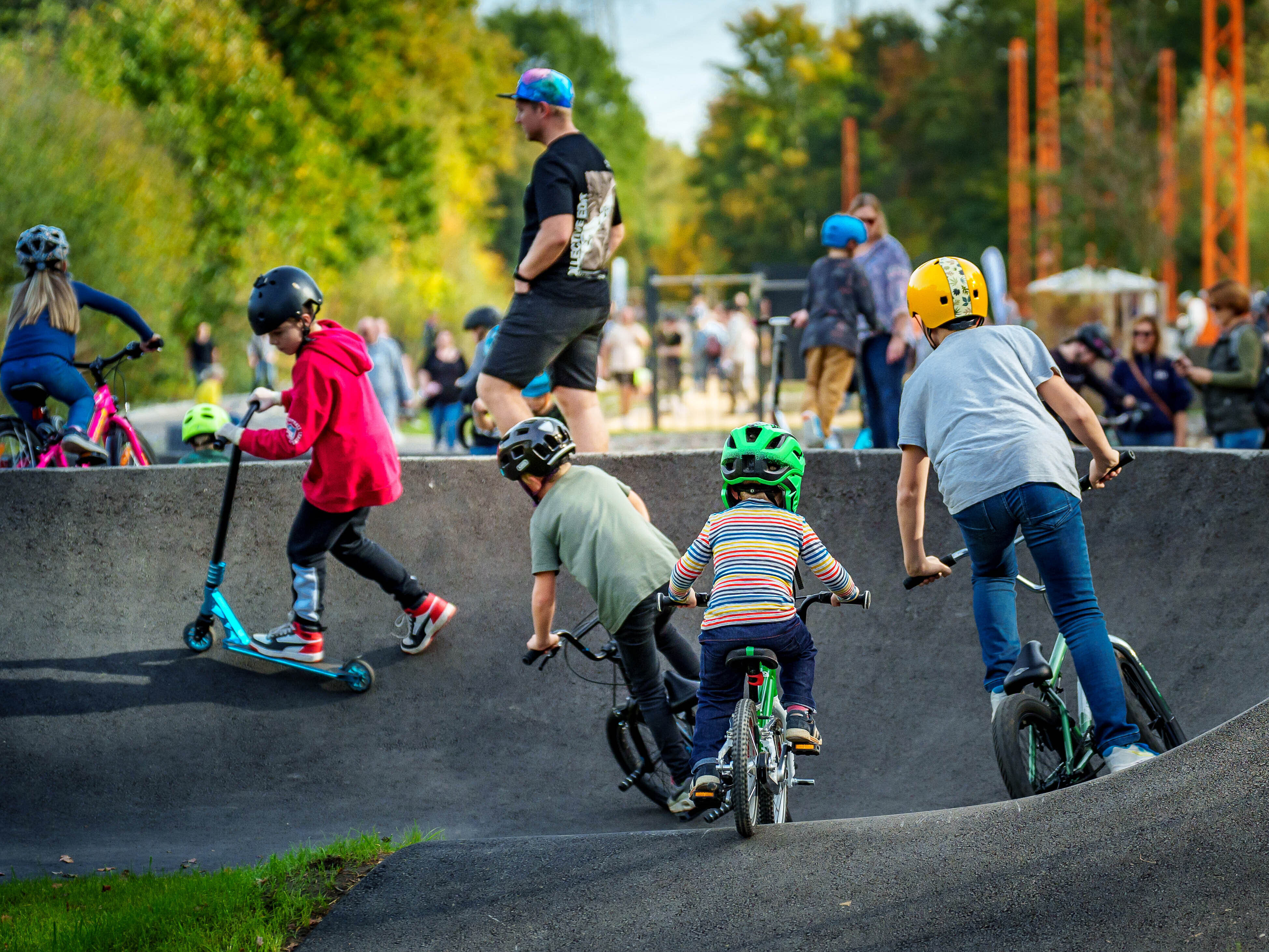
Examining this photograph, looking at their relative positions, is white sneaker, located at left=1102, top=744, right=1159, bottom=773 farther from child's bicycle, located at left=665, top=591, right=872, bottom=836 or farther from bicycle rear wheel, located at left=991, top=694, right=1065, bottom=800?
child's bicycle, located at left=665, top=591, right=872, bottom=836

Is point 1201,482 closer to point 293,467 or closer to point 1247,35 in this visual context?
point 293,467

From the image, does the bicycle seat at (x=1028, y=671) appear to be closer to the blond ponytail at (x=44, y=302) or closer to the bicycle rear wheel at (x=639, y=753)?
the bicycle rear wheel at (x=639, y=753)

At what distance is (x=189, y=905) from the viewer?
14.9 feet

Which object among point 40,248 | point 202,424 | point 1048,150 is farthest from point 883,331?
point 1048,150

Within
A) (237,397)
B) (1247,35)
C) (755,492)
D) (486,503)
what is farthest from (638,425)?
(1247,35)

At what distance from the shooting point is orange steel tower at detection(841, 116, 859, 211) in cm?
6944

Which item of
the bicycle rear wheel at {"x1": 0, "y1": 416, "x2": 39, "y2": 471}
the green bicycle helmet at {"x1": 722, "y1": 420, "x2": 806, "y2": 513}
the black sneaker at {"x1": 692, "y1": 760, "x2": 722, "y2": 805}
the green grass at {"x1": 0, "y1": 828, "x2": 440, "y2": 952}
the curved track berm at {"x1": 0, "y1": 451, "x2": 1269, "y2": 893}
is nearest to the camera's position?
the green grass at {"x1": 0, "y1": 828, "x2": 440, "y2": 952}

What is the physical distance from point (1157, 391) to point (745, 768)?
7905mm

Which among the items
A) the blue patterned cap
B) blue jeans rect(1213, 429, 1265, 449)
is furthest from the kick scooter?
blue jeans rect(1213, 429, 1265, 449)

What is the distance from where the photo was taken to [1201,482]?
651 centimetres

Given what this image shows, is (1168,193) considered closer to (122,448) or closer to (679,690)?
(122,448)

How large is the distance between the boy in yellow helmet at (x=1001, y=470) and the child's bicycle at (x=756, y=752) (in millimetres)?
472

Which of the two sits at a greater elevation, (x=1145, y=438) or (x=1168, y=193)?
(x=1168, y=193)

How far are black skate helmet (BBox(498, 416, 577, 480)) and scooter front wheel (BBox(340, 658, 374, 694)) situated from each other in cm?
162
